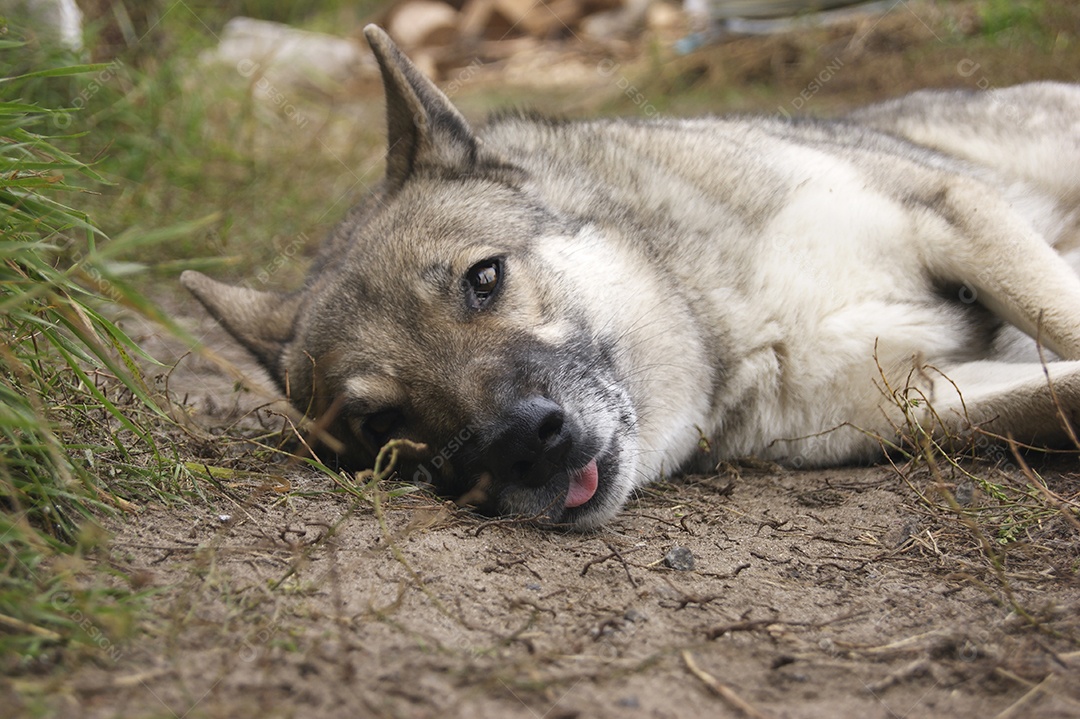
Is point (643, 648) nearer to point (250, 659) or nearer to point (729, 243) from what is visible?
point (250, 659)

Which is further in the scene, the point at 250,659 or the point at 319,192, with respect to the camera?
the point at 319,192

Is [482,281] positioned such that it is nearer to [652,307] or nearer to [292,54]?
[652,307]

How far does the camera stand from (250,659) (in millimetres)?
1720

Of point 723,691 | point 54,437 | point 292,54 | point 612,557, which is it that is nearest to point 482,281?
point 612,557

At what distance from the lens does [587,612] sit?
2.09 m

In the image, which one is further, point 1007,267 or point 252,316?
point 252,316

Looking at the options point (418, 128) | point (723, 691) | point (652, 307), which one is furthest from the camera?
point (418, 128)

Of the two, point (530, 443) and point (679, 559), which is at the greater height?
Result: point (530, 443)

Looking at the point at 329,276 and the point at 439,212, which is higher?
the point at 439,212

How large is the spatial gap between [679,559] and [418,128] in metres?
1.77

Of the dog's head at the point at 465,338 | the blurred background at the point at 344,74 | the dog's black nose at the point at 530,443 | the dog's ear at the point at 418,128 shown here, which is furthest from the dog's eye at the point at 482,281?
the blurred background at the point at 344,74

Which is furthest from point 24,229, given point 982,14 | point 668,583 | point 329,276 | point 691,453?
point 982,14

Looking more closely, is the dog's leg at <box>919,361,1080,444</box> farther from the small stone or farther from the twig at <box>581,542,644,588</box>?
the twig at <box>581,542,644,588</box>

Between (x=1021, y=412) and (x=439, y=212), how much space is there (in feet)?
6.68
